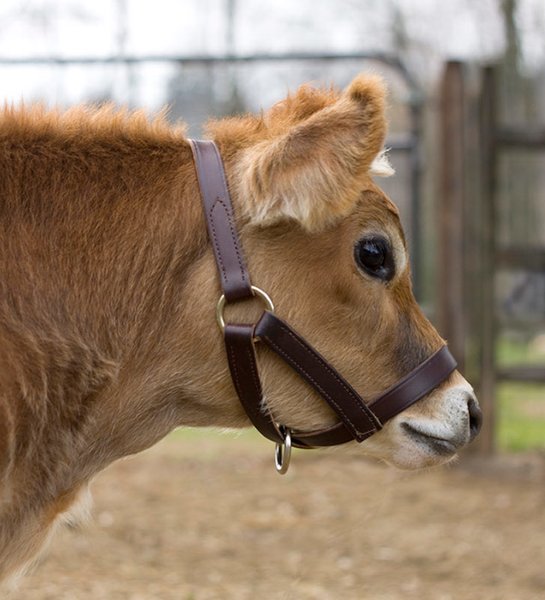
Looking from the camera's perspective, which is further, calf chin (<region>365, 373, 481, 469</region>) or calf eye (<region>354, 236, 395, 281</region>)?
calf chin (<region>365, 373, 481, 469</region>)

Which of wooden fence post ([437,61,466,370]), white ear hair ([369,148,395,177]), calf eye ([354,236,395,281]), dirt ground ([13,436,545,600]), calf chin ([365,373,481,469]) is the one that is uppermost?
white ear hair ([369,148,395,177])

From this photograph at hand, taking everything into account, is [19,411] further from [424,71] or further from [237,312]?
[424,71]

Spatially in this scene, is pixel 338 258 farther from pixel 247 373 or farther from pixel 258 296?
pixel 247 373

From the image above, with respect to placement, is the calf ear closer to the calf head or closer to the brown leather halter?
the calf head

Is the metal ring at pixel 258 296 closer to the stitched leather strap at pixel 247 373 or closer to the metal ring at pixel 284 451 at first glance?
the stitched leather strap at pixel 247 373

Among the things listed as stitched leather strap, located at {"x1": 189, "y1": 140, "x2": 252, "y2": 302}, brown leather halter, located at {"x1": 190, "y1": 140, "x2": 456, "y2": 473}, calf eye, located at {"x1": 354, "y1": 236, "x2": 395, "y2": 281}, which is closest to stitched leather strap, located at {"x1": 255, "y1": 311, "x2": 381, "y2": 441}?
brown leather halter, located at {"x1": 190, "y1": 140, "x2": 456, "y2": 473}

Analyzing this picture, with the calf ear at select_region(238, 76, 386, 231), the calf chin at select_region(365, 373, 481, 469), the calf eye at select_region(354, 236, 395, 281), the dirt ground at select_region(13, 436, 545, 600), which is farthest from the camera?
the dirt ground at select_region(13, 436, 545, 600)

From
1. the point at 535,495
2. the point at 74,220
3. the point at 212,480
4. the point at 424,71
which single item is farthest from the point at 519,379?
the point at 424,71

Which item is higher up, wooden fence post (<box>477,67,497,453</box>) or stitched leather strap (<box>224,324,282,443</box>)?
stitched leather strap (<box>224,324,282,443</box>)

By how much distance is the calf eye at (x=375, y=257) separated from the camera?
2.97 m

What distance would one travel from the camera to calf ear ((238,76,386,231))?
2.73 meters

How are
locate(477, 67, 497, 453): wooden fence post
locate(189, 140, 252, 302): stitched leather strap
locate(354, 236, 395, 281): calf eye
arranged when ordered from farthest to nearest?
locate(477, 67, 497, 453): wooden fence post, locate(354, 236, 395, 281): calf eye, locate(189, 140, 252, 302): stitched leather strap

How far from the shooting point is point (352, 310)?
297 centimetres

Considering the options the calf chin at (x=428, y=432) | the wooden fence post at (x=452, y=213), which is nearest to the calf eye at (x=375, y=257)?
the calf chin at (x=428, y=432)
